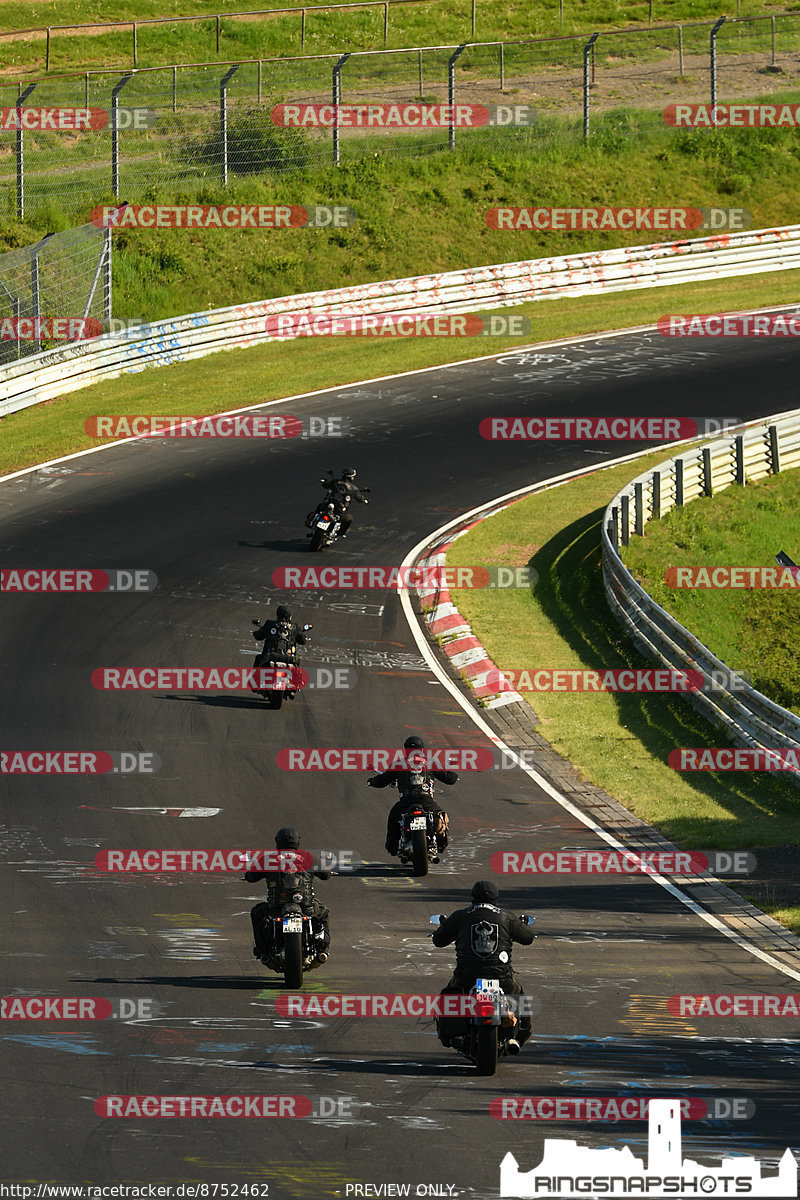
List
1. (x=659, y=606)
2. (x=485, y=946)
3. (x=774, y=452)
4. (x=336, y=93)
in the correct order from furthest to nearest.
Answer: (x=336, y=93), (x=774, y=452), (x=659, y=606), (x=485, y=946)

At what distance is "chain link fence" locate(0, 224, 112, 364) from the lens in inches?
1332

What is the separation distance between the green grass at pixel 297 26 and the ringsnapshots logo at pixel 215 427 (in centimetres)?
2490

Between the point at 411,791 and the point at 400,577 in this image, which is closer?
the point at 411,791

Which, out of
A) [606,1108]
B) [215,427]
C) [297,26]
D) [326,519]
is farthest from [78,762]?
[297,26]

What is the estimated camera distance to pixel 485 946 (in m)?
10.3

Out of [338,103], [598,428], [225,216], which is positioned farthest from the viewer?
[338,103]

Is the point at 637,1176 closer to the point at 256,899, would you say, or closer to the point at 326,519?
the point at 256,899

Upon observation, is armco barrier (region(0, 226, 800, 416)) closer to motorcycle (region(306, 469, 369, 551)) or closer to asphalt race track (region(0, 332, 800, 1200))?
asphalt race track (region(0, 332, 800, 1200))

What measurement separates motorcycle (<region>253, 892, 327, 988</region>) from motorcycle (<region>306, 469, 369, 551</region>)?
46.8 ft

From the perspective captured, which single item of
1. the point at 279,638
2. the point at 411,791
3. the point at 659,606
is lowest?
the point at 411,791

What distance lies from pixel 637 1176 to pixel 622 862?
22.3ft

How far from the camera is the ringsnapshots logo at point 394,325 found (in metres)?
38.8

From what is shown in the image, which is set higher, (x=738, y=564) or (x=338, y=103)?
(x=338, y=103)

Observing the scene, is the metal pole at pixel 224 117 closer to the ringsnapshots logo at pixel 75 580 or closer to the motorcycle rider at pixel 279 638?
the ringsnapshots logo at pixel 75 580
